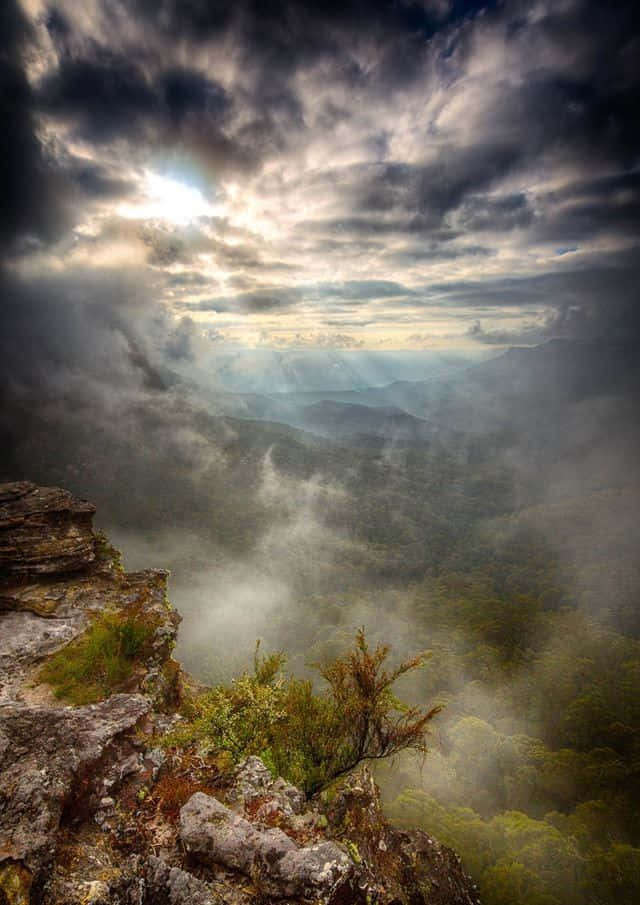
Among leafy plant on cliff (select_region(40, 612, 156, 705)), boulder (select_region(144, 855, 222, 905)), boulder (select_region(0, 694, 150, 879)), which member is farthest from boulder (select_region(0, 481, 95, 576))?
boulder (select_region(144, 855, 222, 905))

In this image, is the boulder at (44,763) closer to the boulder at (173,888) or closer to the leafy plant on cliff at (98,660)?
the leafy plant on cliff at (98,660)

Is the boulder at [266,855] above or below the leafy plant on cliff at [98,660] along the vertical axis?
above

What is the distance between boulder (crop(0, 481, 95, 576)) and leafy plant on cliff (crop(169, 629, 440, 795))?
51.6 ft

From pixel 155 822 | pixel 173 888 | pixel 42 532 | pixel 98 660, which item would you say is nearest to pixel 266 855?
pixel 173 888

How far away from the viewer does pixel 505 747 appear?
67812mm

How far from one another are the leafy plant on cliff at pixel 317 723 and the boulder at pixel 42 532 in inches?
619

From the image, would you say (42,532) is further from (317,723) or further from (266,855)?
(266,855)

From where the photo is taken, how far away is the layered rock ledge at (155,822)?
959cm

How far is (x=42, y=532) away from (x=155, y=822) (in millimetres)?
23093

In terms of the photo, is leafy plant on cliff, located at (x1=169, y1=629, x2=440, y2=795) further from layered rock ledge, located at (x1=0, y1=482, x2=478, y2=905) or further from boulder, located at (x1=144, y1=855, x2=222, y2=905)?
boulder, located at (x1=144, y1=855, x2=222, y2=905)

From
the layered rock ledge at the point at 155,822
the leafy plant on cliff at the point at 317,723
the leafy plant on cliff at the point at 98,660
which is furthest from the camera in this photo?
the leafy plant on cliff at the point at 98,660

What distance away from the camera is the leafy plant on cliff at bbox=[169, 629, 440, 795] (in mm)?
15773

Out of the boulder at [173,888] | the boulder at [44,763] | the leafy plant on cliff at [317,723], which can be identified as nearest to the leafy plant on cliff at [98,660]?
the boulder at [44,763]

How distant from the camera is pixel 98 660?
19.6 m
